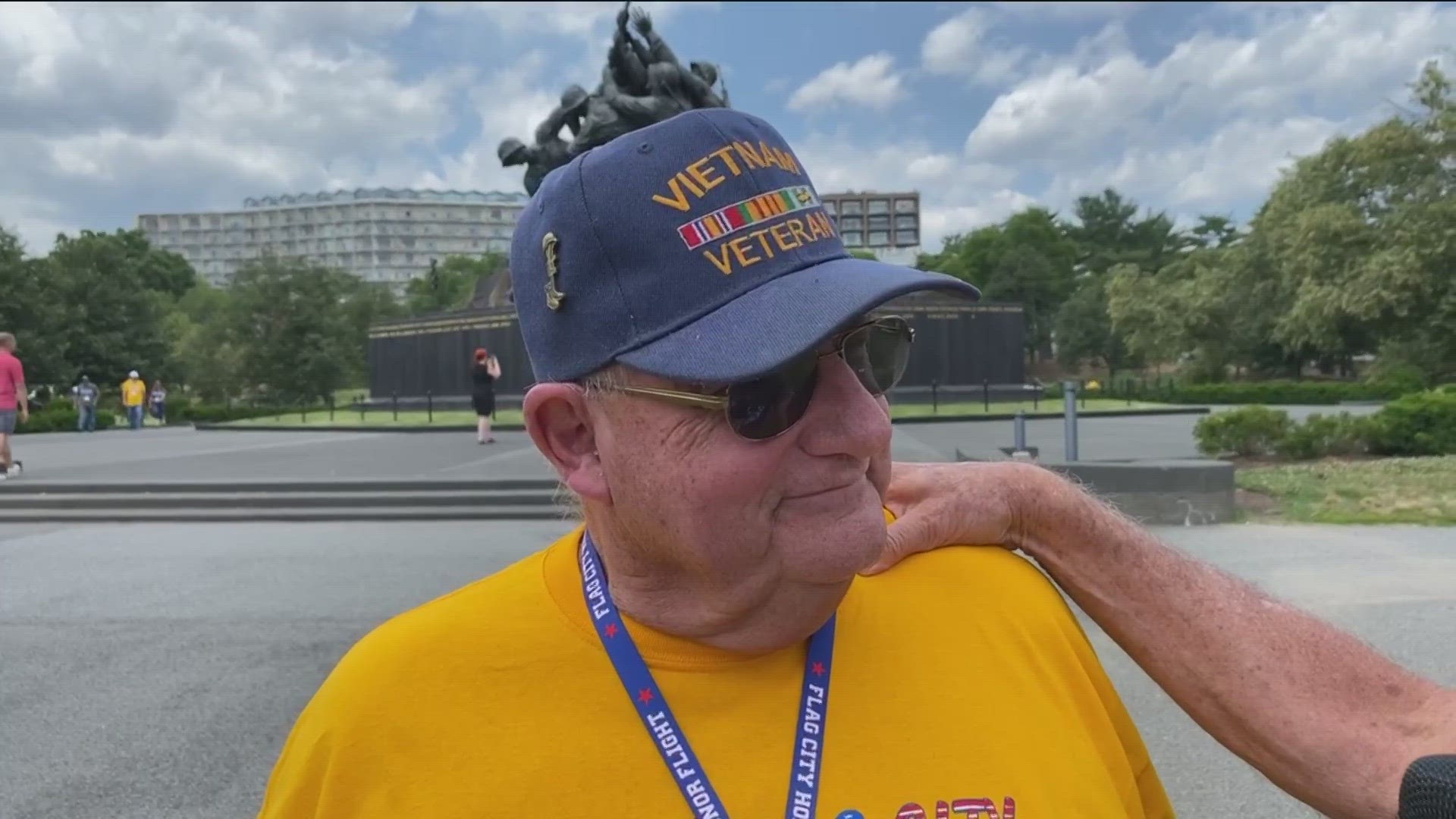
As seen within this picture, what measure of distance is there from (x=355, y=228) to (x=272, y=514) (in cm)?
15731

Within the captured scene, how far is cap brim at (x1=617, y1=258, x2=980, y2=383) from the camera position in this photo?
1.10 meters

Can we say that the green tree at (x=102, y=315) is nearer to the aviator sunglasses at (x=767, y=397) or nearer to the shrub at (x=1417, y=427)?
the shrub at (x=1417, y=427)

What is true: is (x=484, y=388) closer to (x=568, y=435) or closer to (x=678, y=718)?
(x=568, y=435)

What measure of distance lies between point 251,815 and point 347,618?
277 centimetres

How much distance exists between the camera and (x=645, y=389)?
117cm

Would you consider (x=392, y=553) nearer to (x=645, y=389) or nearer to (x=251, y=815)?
(x=251, y=815)

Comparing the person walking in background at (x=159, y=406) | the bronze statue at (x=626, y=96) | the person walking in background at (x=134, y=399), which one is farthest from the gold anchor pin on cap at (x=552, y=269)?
the person walking in background at (x=159, y=406)

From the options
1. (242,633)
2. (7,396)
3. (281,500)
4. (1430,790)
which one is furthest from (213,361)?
(1430,790)

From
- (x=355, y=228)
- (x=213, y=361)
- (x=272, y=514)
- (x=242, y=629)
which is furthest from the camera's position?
(x=355, y=228)

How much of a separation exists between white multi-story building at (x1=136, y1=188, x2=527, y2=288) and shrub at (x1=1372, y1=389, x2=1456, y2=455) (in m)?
151

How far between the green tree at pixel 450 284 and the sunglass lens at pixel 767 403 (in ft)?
229

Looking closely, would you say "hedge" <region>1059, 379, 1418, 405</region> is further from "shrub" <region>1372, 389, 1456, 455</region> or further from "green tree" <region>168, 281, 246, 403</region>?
"green tree" <region>168, 281, 246, 403</region>

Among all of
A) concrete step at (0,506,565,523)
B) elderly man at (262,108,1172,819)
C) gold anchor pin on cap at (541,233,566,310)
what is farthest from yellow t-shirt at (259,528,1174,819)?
concrete step at (0,506,565,523)

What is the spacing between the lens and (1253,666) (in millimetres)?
1462
